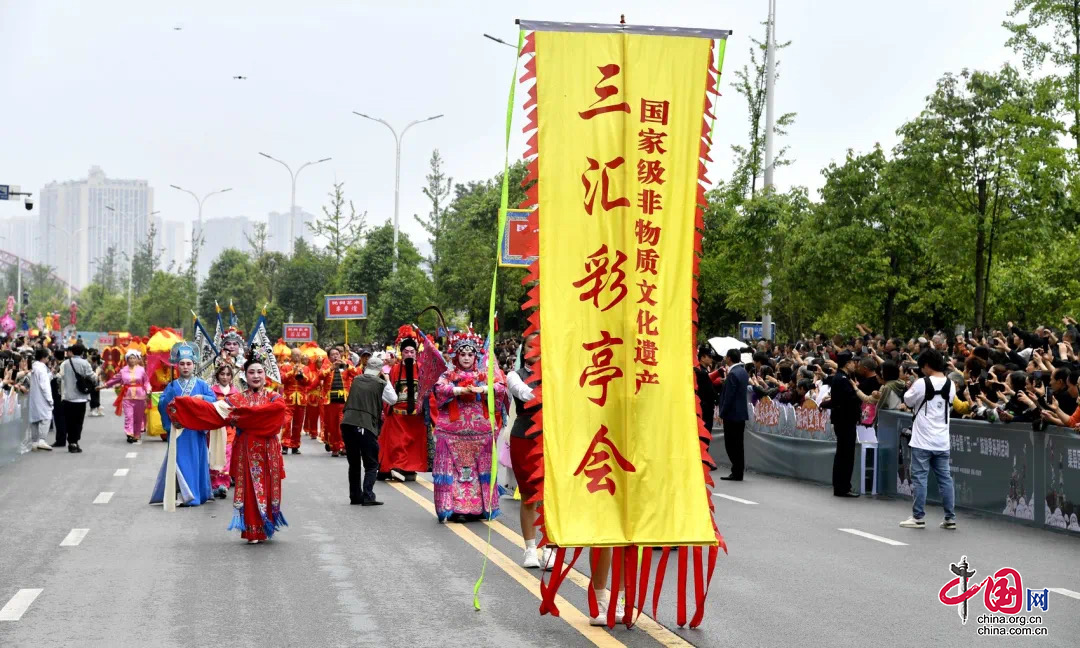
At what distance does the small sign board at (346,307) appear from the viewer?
43781mm

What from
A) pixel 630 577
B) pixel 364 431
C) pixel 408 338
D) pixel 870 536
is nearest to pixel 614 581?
pixel 630 577

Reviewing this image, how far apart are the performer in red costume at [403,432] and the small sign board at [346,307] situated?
26543 mm

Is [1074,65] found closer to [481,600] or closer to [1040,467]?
[1040,467]

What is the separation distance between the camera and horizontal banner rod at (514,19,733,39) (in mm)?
7699

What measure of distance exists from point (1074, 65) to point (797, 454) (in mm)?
15709

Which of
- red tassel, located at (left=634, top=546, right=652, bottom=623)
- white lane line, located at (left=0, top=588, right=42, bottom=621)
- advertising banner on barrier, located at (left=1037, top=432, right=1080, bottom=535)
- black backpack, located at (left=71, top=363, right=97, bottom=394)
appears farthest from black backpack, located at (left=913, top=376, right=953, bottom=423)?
black backpack, located at (left=71, top=363, right=97, bottom=394)

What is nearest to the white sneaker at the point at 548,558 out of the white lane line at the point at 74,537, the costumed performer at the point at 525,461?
the costumed performer at the point at 525,461

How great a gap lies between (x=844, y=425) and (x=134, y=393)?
1434cm

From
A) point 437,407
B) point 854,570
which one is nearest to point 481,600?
point 854,570

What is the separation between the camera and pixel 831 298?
108 ft

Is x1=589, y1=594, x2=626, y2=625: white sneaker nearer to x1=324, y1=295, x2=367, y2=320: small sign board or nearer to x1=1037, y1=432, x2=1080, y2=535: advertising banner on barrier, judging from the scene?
x1=1037, y1=432, x2=1080, y2=535: advertising banner on barrier

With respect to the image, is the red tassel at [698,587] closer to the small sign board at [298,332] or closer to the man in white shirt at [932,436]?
the man in white shirt at [932,436]

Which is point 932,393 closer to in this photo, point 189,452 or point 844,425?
point 844,425

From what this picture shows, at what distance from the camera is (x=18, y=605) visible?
8914 mm
